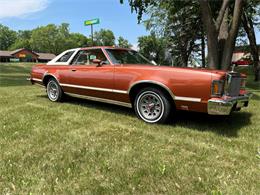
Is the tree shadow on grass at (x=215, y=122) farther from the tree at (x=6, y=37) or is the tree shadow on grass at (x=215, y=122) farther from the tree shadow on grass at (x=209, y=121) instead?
the tree at (x=6, y=37)

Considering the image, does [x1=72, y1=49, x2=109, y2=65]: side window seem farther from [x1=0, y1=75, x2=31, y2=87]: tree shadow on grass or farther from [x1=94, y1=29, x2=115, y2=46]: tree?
[x1=94, y1=29, x2=115, y2=46]: tree

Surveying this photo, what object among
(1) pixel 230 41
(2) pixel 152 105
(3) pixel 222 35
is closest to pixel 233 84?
(2) pixel 152 105

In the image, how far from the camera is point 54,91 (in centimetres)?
725

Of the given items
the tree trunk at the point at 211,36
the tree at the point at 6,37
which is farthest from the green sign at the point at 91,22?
the tree at the point at 6,37

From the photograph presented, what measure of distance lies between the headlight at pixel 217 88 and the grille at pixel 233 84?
243mm

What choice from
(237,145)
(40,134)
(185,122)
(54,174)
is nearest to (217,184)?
(237,145)

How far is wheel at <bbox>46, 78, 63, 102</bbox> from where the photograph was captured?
7.01 m

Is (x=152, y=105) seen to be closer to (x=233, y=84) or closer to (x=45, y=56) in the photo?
(x=233, y=84)

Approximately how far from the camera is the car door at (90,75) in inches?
222

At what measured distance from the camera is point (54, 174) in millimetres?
3039

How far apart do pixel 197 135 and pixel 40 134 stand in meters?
2.58

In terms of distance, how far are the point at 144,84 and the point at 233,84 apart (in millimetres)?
1605

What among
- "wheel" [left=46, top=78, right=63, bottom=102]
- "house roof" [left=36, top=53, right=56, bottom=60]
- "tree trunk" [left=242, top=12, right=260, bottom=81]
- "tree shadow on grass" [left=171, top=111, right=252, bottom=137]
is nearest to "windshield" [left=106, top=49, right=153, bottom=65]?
"tree shadow on grass" [left=171, top=111, right=252, bottom=137]

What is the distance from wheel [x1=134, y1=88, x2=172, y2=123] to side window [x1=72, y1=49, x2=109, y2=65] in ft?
4.17
